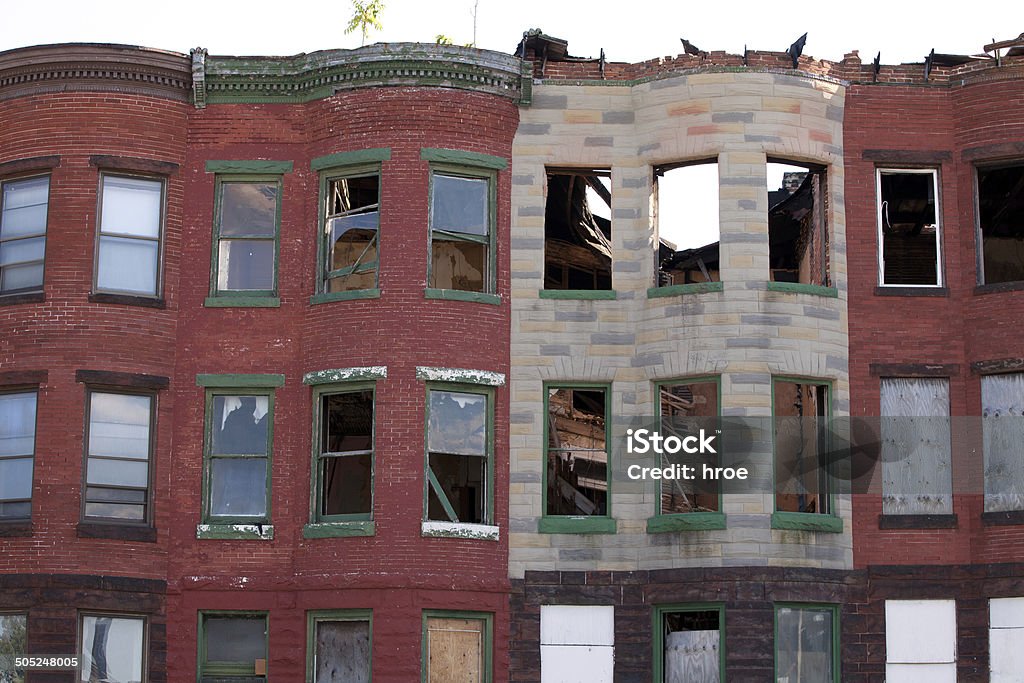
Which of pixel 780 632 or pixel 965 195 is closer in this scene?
pixel 780 632

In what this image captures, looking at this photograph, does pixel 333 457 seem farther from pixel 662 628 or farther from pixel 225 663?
pixel 662 628

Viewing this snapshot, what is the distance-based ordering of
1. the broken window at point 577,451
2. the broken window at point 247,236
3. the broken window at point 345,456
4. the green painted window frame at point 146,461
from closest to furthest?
the green painted window frame at point 146,461 → the broken window at point 345,456 → the broken window at point 577,451 → the broken window at point 247,236

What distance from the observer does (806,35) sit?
29953 millimetres

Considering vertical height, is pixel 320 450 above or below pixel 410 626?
above

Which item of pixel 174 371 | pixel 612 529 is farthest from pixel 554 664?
pixel 174 371

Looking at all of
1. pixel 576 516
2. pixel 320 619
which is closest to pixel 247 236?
pixel 320 619

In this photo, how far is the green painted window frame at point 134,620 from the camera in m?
28.1

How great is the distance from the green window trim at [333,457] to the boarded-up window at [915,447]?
808 centimetres

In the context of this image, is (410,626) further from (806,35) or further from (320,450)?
(806,35)

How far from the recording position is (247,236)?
30.0 m

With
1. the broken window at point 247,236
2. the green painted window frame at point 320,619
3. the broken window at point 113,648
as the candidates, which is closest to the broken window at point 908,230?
the broken window at point 247,236

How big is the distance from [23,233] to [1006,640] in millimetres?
16887

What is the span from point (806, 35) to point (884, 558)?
28.0ft

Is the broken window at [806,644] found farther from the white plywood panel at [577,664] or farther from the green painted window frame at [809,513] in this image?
the white plywood panel at [577,664]
